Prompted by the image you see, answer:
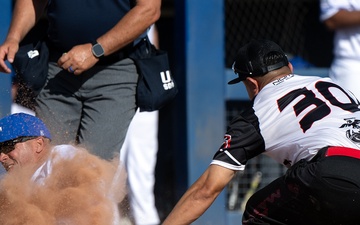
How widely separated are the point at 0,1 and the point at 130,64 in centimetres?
193

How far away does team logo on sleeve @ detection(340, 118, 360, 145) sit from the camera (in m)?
4.36

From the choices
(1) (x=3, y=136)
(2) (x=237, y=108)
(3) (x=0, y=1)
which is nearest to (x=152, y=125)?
(2) (x=237, y=108)

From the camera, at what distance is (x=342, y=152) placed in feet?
14.2

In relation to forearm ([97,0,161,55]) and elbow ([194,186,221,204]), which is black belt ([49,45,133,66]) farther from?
elbow ([194,186,221,204])

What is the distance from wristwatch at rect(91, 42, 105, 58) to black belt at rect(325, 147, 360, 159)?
4.46ft

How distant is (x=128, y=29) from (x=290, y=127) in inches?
41.3

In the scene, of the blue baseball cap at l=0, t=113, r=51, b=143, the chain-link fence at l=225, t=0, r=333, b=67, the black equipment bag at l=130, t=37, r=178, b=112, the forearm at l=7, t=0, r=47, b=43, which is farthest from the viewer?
the chain-link fence at l=225, t=0, r=333, b=67

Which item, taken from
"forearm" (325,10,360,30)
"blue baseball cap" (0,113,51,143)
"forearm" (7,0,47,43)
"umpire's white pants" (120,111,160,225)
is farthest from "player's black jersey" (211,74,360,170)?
"umpire's white pants" (120,111,160,225)

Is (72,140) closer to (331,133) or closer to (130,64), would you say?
(130,64)

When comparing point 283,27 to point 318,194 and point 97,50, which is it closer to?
point 97,50

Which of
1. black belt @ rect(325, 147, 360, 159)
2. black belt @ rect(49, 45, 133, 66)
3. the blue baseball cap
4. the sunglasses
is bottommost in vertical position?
black belt @ rect(325, 147, 360, 159)

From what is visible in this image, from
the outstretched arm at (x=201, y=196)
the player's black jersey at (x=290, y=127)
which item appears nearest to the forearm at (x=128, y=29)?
the player's black jersey at (x=290, y=127)

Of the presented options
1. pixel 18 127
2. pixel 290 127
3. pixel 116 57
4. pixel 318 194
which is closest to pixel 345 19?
pixel 290 127

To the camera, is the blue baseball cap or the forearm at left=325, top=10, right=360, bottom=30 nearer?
the blue baseball cap
